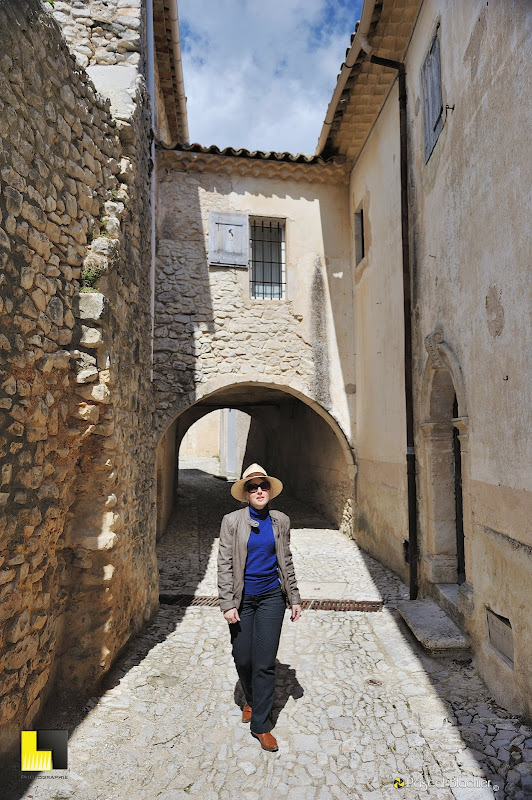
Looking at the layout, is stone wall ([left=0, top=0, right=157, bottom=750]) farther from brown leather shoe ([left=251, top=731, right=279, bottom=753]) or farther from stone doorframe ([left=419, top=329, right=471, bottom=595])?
stone doorframe ([left=419, top=329, right=471, bottom=595])

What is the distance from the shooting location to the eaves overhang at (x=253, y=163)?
8422 millimetres

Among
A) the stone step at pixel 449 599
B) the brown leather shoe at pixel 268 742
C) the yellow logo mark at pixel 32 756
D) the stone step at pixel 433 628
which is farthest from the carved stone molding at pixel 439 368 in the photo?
the yellow logo mark at pixel 32 756

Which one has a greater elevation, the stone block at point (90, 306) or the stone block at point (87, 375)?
the stone block at point (90, 306)

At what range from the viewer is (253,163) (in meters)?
8.62

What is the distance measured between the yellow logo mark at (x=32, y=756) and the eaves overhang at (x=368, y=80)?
720cm

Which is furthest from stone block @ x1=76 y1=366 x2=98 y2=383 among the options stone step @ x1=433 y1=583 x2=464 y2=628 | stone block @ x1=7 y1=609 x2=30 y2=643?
stone step @ x1=433 y1=583 x2=464 y2=628

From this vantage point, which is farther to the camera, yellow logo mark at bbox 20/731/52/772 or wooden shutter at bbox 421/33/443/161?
wooden shutter at bbox 421/33/443/161

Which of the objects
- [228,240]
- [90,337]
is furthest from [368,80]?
[90,337]

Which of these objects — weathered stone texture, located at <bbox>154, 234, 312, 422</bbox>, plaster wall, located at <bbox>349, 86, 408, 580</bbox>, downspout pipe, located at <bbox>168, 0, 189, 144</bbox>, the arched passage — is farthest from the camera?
the arched passage

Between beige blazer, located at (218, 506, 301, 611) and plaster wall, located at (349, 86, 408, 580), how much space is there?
10.8ft

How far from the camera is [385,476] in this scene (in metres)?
7.22

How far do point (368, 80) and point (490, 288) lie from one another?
15.3 feet

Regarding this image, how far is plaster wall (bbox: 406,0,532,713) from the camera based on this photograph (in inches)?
131

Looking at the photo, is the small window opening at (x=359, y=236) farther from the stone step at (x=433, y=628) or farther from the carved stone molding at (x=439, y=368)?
the stone step at (x=433, y=628)
